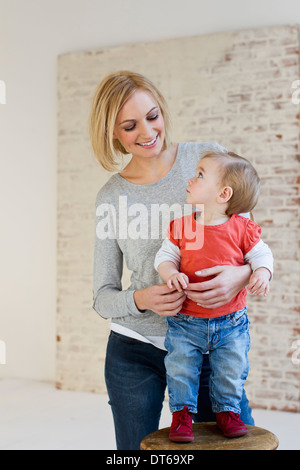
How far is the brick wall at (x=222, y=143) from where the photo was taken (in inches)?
167

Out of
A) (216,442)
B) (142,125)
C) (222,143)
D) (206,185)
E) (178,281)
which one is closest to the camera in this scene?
(216,442)

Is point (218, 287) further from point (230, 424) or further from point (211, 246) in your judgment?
point (230, 424)

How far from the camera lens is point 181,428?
1506 mm

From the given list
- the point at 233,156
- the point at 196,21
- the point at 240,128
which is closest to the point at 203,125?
the point at 240,128

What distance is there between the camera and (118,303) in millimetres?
1813

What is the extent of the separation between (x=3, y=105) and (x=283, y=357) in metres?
3.33

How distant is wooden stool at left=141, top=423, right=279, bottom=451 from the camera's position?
4.77 feet

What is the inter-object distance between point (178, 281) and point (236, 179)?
0.38m

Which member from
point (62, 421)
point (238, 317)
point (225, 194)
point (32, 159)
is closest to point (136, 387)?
point (238, 317)

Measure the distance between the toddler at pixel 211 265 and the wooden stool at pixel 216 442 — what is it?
0.07 ft

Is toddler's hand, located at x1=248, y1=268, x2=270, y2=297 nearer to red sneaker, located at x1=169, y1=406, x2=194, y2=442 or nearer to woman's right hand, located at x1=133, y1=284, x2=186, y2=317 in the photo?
woman's right hand, located at x1=133, y1=284, x2=186, y2=317

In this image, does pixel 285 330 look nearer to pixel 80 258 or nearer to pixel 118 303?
pixel 80 258

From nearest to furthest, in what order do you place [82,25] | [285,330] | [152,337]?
[152,337] → [285,330] → [82,25]

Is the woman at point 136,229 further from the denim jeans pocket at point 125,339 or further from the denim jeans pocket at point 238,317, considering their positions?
the denim jeans pocket at point 238,317
